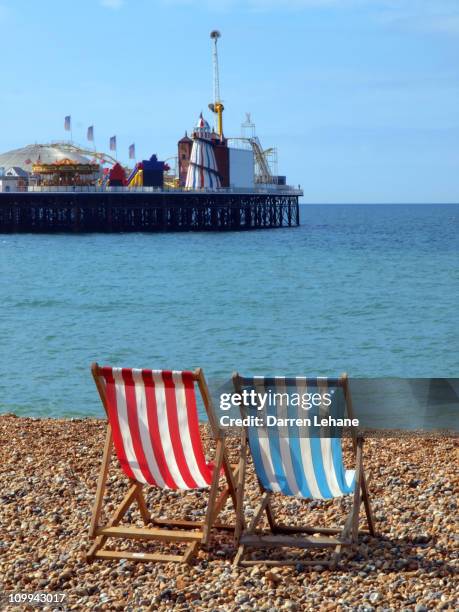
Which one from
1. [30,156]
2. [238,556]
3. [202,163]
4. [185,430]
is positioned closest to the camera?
[238,556]

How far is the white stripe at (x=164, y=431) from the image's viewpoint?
3.79m

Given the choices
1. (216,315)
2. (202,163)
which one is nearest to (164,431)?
(216,315)

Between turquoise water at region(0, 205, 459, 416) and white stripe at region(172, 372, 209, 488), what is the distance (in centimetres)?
646

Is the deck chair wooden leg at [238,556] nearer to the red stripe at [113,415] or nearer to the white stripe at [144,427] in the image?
the white stripe at [144,427]

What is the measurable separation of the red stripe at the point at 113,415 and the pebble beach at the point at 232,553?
1.14 feet

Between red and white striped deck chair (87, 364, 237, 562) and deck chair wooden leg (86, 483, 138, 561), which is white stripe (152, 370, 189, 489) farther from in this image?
deck chair wooden leg (86, 483, 138, 561)

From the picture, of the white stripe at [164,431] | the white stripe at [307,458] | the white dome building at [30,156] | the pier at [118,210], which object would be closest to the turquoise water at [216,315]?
the white stripe at [164,431]

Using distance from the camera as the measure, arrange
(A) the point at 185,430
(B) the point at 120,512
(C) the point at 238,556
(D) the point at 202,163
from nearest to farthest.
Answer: (C) the point at 238,556
(A) the point at 185,430
(B) the point at 120,512
(D) the point at 202,163

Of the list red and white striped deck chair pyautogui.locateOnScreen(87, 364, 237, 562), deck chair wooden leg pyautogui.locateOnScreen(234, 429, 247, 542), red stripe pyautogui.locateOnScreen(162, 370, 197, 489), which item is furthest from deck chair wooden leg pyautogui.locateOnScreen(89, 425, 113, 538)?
deck chair wooden leg pyautogui.locateOnScreen(234, 429, 247, 542)

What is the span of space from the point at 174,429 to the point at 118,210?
166ft

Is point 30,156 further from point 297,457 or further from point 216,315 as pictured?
point 297,457

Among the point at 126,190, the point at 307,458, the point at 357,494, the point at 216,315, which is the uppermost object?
the point at 126,190

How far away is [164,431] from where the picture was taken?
12.7ft

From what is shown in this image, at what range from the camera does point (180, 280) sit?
2872cm
